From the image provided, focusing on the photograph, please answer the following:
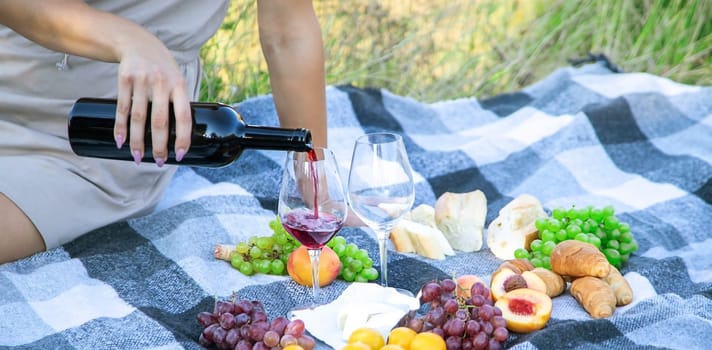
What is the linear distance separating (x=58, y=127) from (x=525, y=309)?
1.22m

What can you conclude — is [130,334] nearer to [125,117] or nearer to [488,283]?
[125,117]

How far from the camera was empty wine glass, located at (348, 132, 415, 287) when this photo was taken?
5.88 ft

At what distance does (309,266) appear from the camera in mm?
2029

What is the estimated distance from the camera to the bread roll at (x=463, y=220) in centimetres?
232

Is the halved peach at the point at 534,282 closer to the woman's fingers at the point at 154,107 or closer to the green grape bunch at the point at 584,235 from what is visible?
the green grape bunch at the point at 584,235

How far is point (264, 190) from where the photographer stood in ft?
8.82

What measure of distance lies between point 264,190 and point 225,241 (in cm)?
39

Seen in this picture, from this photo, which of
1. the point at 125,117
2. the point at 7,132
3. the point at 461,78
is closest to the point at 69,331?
the point at 125,117

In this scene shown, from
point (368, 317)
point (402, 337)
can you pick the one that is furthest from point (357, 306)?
point (402, 337)

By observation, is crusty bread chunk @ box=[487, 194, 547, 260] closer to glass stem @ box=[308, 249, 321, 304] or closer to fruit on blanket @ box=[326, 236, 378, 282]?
fruit on blanket @ box=[326, 236, 378, 282]

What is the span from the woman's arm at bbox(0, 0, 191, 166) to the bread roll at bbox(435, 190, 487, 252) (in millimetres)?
887

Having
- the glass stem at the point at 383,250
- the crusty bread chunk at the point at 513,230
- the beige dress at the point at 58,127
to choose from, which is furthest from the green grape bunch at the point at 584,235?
the beige dress at the point at 58,127

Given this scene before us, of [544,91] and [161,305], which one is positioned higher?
[544,91]

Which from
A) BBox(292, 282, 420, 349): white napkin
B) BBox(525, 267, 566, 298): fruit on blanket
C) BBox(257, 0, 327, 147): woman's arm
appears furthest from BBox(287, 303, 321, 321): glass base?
BBox(257, 0, 327, 147): woman's arm
